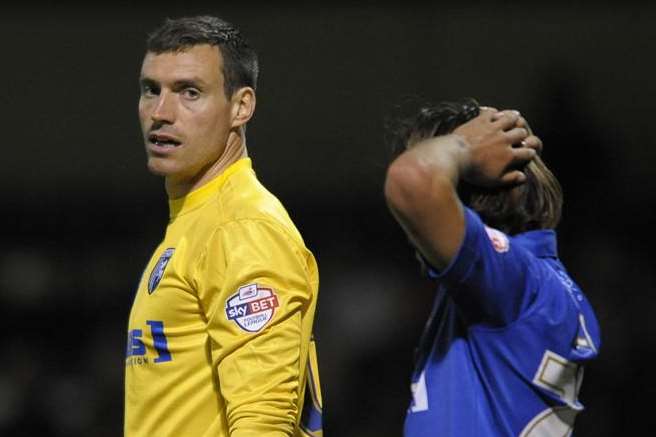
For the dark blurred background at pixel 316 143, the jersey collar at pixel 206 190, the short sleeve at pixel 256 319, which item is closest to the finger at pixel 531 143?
the short sleeve at pixel 256 319

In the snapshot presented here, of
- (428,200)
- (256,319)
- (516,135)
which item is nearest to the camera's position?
(428,200)

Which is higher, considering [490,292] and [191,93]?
[191,93]

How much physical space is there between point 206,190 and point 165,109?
221mm

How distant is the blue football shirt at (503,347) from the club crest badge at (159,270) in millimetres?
803

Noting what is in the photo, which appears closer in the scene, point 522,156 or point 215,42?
point 522,156

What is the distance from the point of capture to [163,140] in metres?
3.01

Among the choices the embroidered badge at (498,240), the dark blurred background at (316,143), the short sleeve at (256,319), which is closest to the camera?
the embroidered badge at (498,240)

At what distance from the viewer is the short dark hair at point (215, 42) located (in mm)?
3039

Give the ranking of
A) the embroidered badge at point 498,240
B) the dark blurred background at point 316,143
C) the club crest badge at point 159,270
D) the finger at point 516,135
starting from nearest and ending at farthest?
1. the embroidered badge at point 498,240
2. the finger at point 516,135
3. the club crest badge at point 159,270
4. the dark blurred background at point 316,143

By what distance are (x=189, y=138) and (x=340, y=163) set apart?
4.44 m

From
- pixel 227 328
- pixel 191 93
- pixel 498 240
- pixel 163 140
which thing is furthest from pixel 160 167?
pixel 498 240

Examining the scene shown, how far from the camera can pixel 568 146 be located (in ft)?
23.9

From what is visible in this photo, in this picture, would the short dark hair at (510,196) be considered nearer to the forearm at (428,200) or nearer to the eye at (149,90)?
the forearm at (428,200)

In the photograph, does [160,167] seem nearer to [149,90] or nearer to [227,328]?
[149,90]
